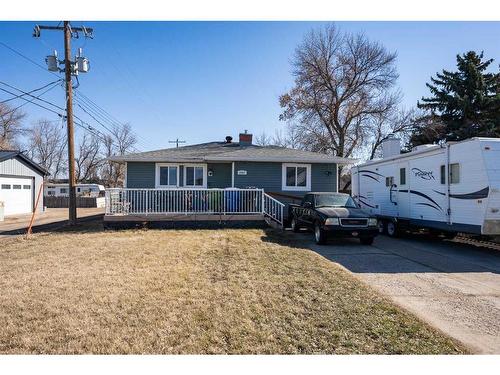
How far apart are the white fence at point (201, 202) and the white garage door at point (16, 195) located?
11493mm

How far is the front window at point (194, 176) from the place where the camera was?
15.3 metres

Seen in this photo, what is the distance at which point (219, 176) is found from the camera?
15461 mm

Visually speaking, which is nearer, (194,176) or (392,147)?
(392,147)

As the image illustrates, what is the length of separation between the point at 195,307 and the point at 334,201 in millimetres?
7248

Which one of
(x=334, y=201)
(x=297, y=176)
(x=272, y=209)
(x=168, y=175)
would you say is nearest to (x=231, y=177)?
(x=168, y=175)

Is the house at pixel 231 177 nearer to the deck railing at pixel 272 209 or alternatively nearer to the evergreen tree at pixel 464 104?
the deck railing at pixel 272 209

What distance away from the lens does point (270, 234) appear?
1105 centimetres

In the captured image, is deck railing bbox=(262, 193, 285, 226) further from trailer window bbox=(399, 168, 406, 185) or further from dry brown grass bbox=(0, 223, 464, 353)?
dry brown grass bbox=(0, 223, 464, 353)

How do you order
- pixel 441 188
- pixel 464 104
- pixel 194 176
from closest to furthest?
pixel 441 188
pixel 194 176
pixel 464 104

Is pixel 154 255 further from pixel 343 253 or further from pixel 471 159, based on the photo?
pixel 471 159

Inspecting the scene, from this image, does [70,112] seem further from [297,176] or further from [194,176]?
[297,176]

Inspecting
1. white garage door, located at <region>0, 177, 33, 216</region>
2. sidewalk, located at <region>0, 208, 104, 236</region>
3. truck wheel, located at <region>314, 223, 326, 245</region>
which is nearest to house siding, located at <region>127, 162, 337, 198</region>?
sidewalk, located at <region>0, 208, 104, 236</region>

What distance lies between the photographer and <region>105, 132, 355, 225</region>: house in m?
13.0
